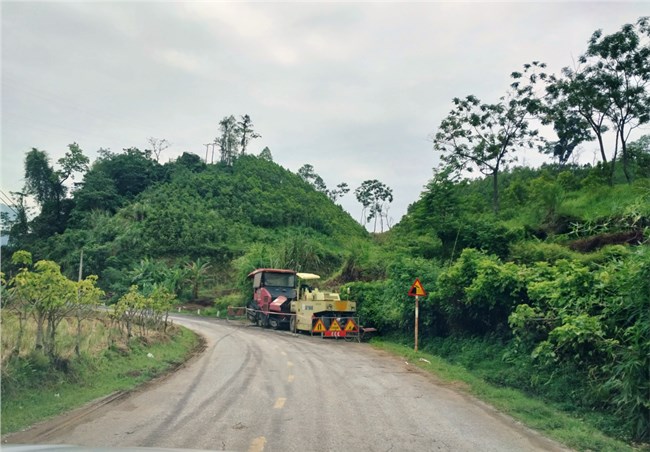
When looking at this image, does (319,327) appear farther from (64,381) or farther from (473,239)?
(64,381)

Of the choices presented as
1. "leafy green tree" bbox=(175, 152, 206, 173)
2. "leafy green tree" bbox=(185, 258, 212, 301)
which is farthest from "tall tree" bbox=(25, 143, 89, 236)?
"leafy green tree" bbox=(185, 258, 212, 301)

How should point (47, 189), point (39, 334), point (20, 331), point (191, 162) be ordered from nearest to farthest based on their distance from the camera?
point (20, 331), point (39, 334), point (47, 189), point (191, 162)

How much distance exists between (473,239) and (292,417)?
1816cm

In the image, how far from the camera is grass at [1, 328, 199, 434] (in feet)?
26.4

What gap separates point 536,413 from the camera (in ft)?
30.1

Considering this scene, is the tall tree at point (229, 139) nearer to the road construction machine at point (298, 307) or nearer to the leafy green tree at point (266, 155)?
the leafy green tree at point (266, 155)

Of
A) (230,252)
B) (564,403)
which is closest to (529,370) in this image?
(564,403)

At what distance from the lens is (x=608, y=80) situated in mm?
30406

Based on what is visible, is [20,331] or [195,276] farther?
[195,276]

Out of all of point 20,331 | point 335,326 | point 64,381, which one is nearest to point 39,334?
point 20,331

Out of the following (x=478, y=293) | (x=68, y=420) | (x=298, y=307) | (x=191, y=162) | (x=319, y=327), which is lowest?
(x=68, y=420)

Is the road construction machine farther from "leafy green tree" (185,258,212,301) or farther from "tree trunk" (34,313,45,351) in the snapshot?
"leafy green tree" (185,258,212,301)

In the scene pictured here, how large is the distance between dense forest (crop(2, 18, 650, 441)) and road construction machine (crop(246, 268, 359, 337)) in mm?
1446

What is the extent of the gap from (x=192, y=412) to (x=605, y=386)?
701 centimetres
